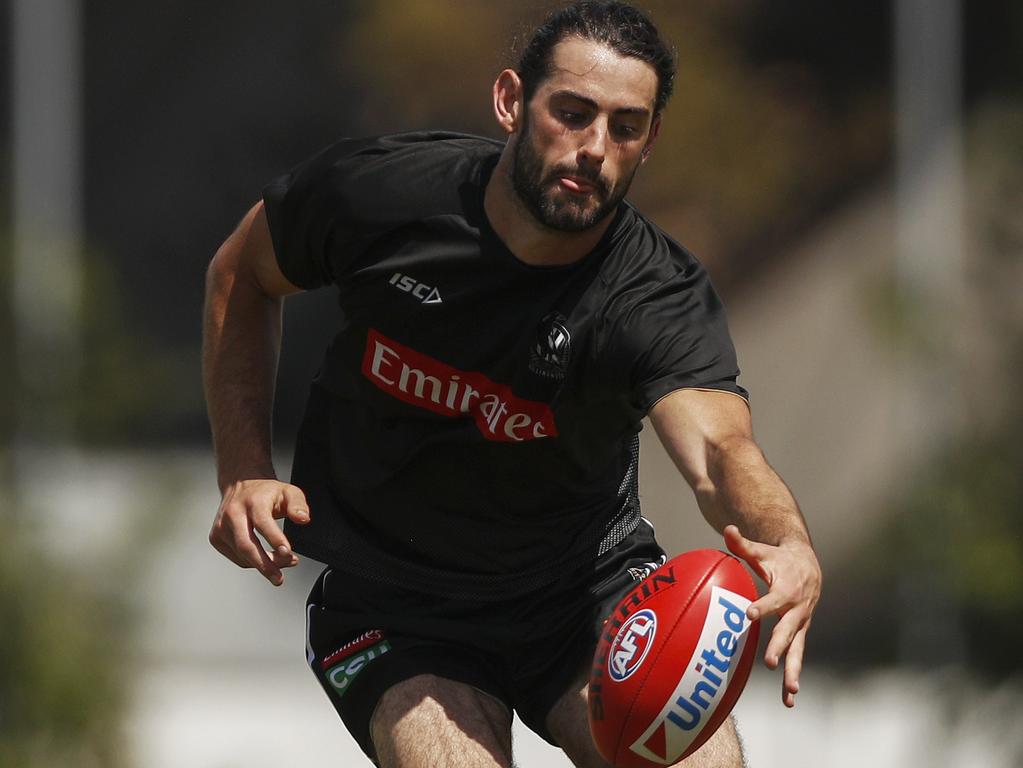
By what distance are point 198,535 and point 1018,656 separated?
3.62 metres

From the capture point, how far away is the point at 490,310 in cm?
393

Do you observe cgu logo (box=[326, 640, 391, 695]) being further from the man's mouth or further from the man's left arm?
the man's mouth

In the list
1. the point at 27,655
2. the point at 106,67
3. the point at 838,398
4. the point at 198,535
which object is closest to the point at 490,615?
the point at 27,655

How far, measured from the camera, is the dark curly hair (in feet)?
12.8

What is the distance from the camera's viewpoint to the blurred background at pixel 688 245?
7.90 meters

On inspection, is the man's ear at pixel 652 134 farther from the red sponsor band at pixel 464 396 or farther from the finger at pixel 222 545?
the finger at pixel 222 545

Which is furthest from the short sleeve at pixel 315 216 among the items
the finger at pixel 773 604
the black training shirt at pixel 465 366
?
the finger at pixel 773 604

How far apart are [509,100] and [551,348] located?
633mm

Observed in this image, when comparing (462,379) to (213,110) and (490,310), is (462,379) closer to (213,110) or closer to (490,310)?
(490,310)

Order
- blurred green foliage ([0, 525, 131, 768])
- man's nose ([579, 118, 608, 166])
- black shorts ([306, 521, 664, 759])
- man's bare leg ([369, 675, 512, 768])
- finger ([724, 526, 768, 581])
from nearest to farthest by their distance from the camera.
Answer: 1. finger ([724, 526, 768, 581])
2. man's bare leg ([369, 675, 512, 768])
3. man's nose ([579, 118, 608, 166])
4. black shorts ([306, 521, 664, 759])
5. blurred green foliage ([0, 525, 131, 768])

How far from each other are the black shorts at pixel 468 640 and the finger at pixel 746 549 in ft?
3.16

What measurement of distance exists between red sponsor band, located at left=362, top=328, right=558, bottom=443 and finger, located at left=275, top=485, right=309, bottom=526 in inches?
16.1

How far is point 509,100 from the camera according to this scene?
4102mm

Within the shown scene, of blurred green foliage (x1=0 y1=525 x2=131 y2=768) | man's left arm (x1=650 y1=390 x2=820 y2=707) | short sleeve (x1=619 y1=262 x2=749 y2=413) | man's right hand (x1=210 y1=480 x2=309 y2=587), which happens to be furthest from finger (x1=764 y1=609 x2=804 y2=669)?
blurred green foliage (x1=0 y1=525 x2=131 y2=768)
